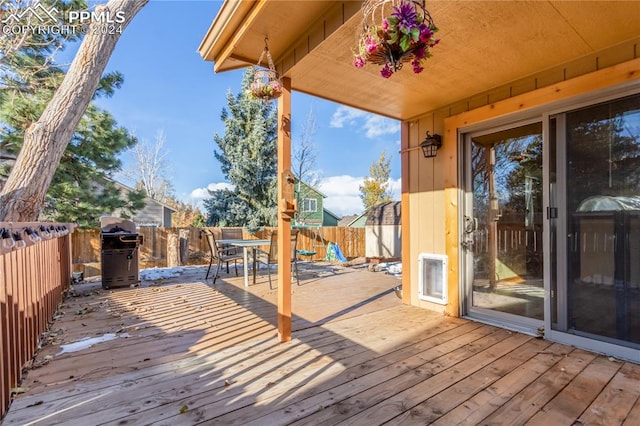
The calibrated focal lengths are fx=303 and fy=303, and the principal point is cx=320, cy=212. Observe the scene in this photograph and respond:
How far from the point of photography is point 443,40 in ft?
7.20

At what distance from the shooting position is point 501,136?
10.3ft

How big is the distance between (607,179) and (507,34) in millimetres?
1386

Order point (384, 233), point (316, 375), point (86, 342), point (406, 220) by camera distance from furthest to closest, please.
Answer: point (384, 233)
point (406, 220)
point (86, 342)
point (316, 375)

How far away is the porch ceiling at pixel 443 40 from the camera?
75.6 inches

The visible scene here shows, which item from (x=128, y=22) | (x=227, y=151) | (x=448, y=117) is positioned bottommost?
(x=448, y=117)

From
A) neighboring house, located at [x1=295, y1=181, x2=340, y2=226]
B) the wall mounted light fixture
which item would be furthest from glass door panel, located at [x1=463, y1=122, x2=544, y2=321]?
neighboring house, located at [x1=295, y1=181, x2=340, y2=226]

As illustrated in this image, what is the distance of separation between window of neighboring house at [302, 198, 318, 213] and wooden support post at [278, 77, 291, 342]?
13090mm

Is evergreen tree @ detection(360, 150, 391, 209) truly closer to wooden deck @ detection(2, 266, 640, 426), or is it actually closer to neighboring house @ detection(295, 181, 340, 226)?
neighboring house @ detection(295, 181, 340, 226)

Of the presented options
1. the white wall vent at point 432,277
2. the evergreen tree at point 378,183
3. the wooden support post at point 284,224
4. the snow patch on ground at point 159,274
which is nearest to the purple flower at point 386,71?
the wooden support post at point 284,224

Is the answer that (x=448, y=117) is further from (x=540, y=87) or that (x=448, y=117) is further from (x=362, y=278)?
(x=362, y=278)

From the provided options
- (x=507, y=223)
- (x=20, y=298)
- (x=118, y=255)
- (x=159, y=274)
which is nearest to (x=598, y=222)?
(x=507, y=223)

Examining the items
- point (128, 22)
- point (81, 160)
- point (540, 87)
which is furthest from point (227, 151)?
point (540, 87)

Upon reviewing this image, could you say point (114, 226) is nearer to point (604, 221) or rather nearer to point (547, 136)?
point (547, 136)

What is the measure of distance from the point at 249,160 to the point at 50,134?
6.28 metres
